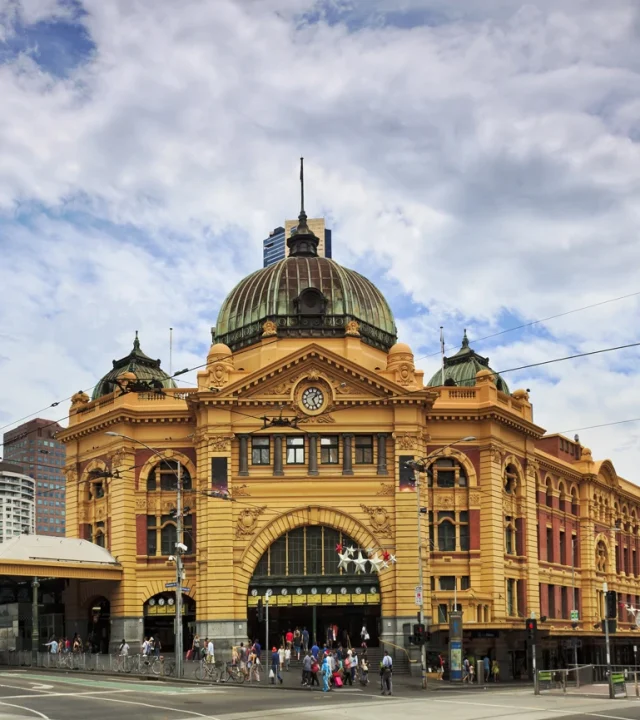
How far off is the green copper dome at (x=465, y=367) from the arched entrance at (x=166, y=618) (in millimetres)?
27019

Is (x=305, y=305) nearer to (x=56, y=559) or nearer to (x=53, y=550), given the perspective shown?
(x=53, y=550)

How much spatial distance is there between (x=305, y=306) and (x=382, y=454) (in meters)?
13.7

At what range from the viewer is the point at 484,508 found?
73.1 meters

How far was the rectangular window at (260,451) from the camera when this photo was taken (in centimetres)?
7100

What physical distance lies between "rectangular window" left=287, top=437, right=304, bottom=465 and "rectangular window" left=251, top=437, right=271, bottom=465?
4.26 feet

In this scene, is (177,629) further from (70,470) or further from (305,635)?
(70,470)

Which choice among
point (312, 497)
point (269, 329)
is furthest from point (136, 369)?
point (312, 497)

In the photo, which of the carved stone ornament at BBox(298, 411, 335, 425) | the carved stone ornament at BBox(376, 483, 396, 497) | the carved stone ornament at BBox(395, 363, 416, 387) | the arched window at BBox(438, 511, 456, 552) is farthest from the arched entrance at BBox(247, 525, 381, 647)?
the carved stone ornament at BBox(395, 363, 416, 387)

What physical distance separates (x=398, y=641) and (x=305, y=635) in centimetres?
616

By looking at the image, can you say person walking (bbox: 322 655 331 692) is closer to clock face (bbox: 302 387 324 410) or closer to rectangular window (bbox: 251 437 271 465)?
rectangular window (bbox: 251 437 271 465)

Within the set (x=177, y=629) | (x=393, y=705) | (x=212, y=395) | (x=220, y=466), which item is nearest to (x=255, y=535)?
(x=220, y=466)

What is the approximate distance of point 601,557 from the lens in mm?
94438

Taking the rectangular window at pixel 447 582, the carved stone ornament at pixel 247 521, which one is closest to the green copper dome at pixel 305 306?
the carved stone ornament at pixel 247 521

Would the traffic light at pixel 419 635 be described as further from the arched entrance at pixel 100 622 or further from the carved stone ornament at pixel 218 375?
the arched entrance at pixel 100 622
